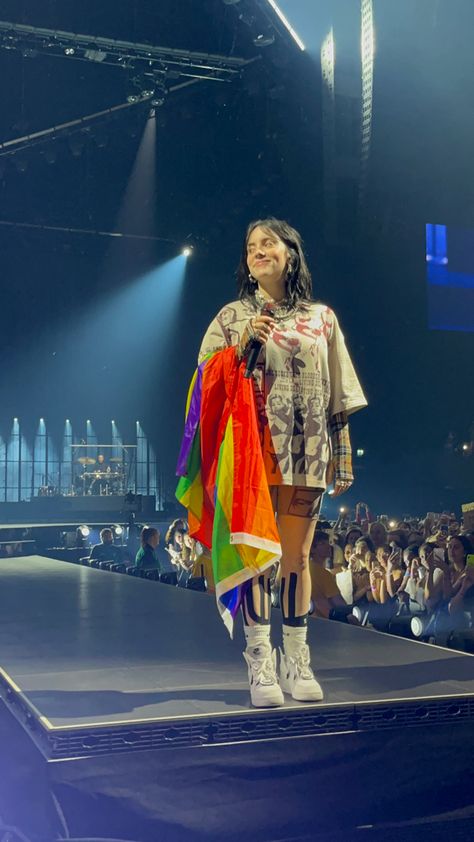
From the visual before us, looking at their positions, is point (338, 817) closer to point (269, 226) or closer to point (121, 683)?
point (121, 683)

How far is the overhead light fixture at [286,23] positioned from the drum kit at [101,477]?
605 inches

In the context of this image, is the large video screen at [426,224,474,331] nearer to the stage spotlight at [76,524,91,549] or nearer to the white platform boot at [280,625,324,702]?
the stage spotlight at [76,524,91,549]

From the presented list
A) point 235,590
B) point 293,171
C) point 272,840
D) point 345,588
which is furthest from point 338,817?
point 293,171

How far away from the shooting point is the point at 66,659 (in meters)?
2.94

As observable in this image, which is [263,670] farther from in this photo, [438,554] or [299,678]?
[438,554]

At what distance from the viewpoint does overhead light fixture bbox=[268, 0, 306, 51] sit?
7.81 metres

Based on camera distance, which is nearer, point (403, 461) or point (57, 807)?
point (57, 807)

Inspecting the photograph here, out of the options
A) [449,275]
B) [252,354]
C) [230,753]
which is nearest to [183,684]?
[230,753]

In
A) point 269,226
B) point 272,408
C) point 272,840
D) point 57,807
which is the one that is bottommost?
point 272,840

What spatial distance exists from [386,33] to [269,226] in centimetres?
555

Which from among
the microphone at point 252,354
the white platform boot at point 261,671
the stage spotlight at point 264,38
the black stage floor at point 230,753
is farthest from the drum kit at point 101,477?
the microphone at point 252,354

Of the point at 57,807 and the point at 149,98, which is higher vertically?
the point at 149,98

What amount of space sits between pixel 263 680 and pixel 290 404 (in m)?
0.74

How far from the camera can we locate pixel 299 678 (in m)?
2.31
